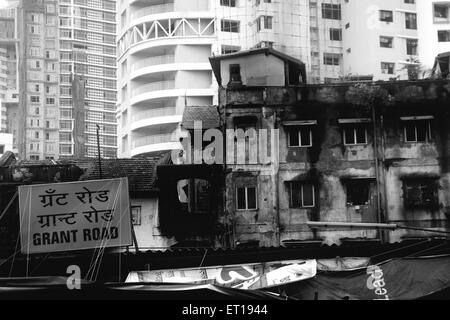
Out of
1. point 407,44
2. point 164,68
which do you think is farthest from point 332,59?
point 164,68

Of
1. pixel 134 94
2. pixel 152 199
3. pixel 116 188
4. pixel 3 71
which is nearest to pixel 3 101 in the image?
pixel 3 71

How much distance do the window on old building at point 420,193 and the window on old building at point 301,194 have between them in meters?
4.27

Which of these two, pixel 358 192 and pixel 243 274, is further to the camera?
pixel 358 192

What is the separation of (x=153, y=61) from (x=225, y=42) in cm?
641

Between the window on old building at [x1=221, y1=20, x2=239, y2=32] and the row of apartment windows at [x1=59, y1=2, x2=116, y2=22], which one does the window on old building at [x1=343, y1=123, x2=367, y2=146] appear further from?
the row of apartment windows at [x1=59, y1=2, x2=116, y2=22]

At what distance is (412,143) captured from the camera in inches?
1393

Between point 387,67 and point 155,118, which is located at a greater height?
point 387,67

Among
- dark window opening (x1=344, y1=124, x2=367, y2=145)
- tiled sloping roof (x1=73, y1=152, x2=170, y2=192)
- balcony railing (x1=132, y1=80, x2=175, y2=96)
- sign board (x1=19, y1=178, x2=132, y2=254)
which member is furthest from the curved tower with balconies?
sign board (x1=19, y1=178, x2=132, y2=254)

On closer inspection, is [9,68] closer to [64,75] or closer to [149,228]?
[64,75]

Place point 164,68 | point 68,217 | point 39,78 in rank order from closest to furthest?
point 68,217
point 164,68
point 39,78

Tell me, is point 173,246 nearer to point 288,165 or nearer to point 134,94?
point 288,165

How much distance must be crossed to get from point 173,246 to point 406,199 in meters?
10.9

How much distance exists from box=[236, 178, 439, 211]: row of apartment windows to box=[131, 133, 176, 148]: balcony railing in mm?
26858

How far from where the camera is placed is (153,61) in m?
64.0
